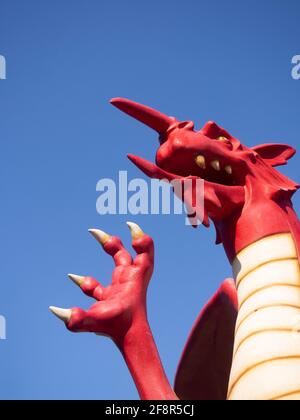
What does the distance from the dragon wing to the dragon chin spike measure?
42.1 inches

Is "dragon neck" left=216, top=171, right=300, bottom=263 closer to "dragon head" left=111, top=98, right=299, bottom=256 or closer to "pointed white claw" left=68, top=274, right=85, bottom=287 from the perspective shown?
"dragon head" left=111, top=98, right=299, bottom=256

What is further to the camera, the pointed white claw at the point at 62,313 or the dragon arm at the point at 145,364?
the pointed white claw at the point at 62,313

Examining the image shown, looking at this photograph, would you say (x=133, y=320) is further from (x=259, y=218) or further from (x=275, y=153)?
(x=275, y=153)

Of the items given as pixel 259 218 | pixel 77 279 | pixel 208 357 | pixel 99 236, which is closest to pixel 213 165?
pixel 259 218

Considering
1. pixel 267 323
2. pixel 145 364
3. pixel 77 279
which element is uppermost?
pixel 77 279

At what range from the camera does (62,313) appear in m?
3.89

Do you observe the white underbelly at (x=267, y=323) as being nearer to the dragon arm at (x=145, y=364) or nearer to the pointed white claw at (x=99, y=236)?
the dragon arm at (x=145, y=364)

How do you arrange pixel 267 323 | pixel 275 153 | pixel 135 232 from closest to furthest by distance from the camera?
pixel 267 323
pixel 135 232
pixel 275 153

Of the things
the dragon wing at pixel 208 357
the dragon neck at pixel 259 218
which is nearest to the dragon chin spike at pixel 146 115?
the dragon neck at pixel 259 218

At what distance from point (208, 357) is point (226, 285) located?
50cm

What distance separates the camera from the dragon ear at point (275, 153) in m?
4.93

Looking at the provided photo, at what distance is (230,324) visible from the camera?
460 cm

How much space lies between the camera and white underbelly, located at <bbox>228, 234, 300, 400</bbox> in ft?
11.7
